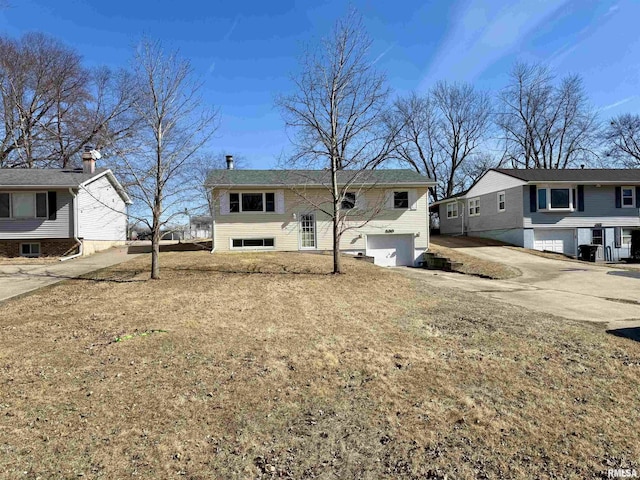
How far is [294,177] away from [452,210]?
1763 centimetres

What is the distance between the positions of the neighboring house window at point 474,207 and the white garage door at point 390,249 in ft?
33.5

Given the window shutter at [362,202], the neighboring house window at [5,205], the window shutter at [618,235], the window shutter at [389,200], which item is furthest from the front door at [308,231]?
the window shutter at [618,235]

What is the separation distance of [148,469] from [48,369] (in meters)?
2.43

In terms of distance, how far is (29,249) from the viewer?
691 inches

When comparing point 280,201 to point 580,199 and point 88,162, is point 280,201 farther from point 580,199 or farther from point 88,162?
point 580,199

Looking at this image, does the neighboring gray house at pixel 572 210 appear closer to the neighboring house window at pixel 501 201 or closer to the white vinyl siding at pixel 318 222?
the neighboring house window at pixel 501 201

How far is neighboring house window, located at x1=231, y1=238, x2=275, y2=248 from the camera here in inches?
727

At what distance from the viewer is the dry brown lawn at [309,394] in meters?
2.72

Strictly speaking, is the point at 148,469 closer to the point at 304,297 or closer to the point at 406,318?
the point at 406,318

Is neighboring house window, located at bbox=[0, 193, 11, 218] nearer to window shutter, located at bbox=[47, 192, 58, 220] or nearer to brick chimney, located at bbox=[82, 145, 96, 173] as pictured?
window shutter, located at bbox=[47, 192, 58, 220]

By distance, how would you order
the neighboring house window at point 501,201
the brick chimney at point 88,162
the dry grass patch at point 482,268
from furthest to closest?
1. the neighboring house window at point 501,201
2. the brick chimney at point 88,162
3. the dry grass patch at point 482,268

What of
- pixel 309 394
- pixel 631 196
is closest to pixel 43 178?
pixel 309 394

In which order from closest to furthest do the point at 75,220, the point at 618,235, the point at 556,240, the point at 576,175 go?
1. the point at 75,220
2. the point at 618,235
3. the point at 556,240
4. the point at 576,175

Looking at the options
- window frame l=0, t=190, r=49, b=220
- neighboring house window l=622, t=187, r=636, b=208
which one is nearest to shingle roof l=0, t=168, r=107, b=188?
window frame l=0, t=190, r=49, b=220
